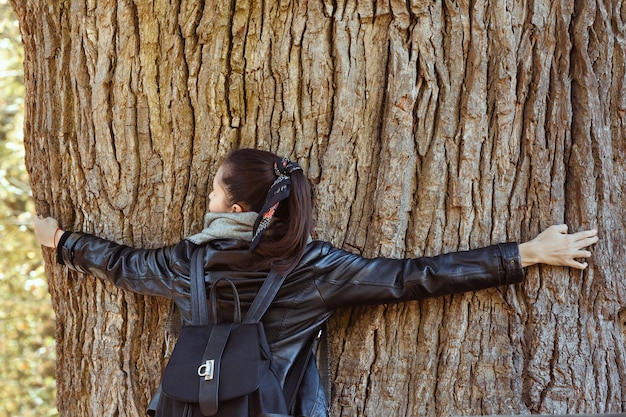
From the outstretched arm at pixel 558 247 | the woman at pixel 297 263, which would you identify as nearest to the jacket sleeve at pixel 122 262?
the woman at pixel 297 263

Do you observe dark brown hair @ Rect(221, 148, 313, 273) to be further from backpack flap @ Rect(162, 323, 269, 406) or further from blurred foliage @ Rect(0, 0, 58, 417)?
blurred foliage @ Rect(0, 0, 58, 417)

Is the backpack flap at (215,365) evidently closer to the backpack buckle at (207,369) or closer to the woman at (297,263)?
the backpack buckle at (207,369)

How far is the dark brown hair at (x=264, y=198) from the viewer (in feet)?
9.96

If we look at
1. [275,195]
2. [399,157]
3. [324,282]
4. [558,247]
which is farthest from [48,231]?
[558,247]

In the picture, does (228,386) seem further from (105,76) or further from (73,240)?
(105,76)

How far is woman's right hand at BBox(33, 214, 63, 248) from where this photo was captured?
371 cm

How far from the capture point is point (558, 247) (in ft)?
10.6

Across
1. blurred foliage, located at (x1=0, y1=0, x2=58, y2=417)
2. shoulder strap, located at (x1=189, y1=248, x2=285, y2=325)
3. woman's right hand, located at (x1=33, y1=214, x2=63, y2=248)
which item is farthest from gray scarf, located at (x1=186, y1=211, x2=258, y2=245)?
blurred foliage, located at (x1=0, y1=0, x2=58, y2=417)

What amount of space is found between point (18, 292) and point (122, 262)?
773 cm

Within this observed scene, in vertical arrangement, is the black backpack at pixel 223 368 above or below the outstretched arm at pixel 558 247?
below

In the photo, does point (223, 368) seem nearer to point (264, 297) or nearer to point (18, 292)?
point (264, 297)

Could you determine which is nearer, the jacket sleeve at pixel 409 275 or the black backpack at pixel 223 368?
the black backpack at pixel 223 368

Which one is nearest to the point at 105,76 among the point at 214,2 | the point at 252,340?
the point at 214,2

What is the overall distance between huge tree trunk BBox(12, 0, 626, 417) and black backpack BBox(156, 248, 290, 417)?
49 centimetres
